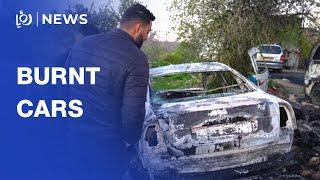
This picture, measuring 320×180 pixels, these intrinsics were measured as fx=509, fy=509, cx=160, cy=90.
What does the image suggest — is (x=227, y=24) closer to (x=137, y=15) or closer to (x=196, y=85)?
(x=196, y=85)

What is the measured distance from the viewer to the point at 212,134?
427cm

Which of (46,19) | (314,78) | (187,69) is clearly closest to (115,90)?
(46,19)

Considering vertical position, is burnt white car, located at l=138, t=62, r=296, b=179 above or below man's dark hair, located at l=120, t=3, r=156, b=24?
below

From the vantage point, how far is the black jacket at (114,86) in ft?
8.25

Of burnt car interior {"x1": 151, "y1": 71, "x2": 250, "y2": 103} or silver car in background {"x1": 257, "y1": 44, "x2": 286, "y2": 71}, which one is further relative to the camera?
silver car in background {"x1": 257, "y1": 44, "x2": 286, "y2": 71}

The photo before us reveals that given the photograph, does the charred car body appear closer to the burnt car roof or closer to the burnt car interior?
the burnt car interior

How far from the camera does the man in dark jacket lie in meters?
2.52

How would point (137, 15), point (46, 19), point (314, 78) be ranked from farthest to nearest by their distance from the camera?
point (314, 78), point (46, 19), point (137, 15)

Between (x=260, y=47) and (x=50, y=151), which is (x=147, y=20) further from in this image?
(x=260, y=47)

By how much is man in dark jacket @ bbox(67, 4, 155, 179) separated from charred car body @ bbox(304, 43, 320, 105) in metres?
6.41

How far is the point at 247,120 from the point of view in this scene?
4375 millimetres

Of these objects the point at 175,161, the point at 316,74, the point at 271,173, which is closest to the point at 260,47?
the point at 316,74

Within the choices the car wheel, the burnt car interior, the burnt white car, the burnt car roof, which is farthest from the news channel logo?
the car wheel

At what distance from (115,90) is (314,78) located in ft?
22.2
